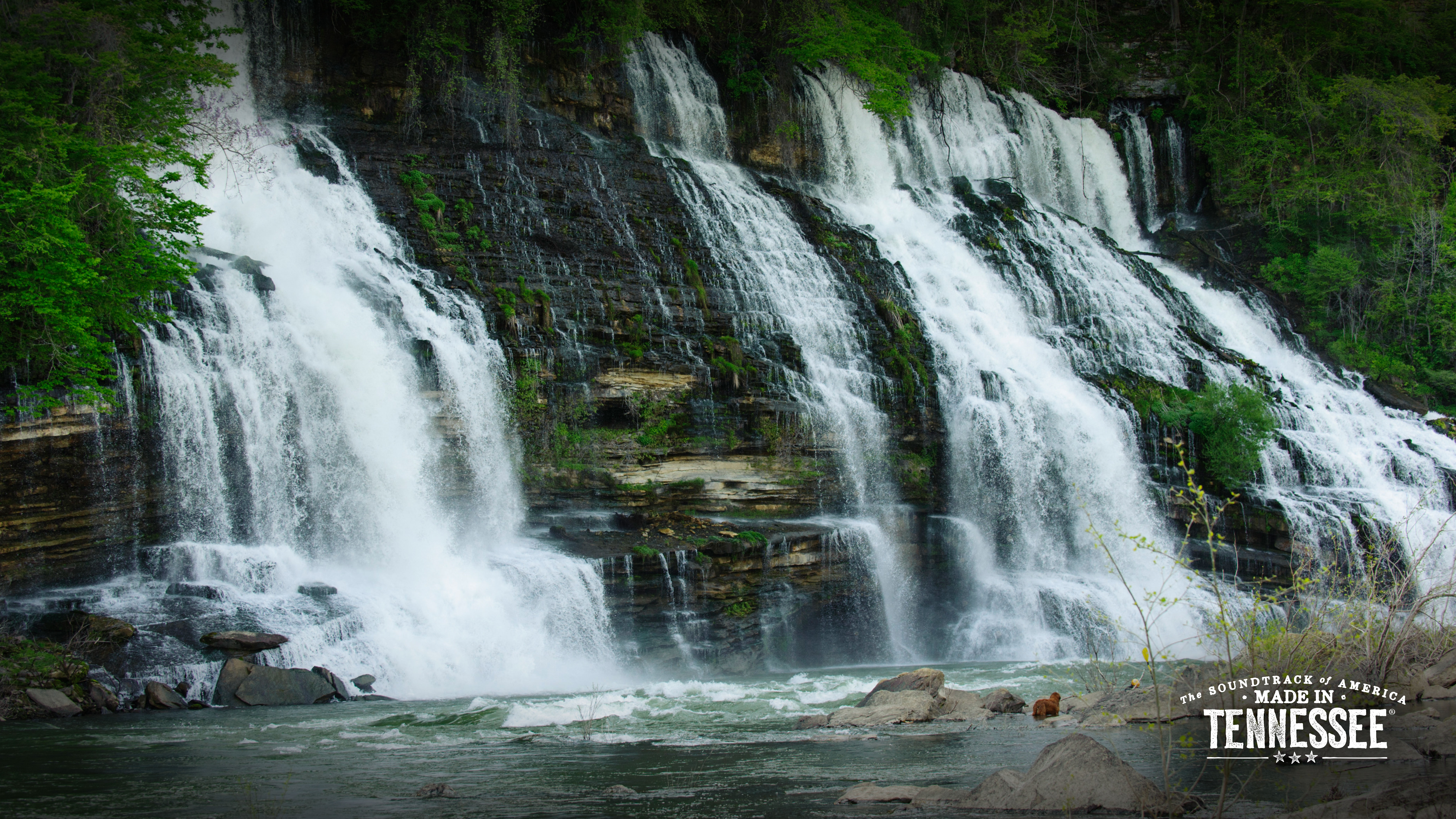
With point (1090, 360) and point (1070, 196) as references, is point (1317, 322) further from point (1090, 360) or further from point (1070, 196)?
point (1090, 360)

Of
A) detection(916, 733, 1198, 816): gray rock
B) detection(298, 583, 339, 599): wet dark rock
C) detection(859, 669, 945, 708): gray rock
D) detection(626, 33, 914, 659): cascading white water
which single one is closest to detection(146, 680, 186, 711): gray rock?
detection(298, 583, 339, 599): wet dark rock

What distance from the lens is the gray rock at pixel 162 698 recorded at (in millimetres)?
11664

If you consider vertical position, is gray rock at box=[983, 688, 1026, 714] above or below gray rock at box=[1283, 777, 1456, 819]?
below

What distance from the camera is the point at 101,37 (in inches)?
614

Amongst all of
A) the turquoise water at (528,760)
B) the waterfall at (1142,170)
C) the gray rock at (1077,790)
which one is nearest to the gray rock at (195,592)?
the turquoise water at (528,760)

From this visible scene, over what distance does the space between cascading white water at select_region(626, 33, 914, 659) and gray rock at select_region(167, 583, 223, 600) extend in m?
11.1

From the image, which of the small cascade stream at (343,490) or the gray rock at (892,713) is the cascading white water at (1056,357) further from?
the small cascade stream at (343,490)

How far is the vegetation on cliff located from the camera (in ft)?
44.5

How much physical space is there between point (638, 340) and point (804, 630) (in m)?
6.72

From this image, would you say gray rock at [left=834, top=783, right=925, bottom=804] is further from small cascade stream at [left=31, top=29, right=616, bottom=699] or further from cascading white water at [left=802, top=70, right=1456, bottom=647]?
small cascade stream at [left=31, top=29, right=616, bottom=699]

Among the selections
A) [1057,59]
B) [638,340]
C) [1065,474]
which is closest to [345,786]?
[638,340]

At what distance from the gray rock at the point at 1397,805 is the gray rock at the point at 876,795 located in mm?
2132

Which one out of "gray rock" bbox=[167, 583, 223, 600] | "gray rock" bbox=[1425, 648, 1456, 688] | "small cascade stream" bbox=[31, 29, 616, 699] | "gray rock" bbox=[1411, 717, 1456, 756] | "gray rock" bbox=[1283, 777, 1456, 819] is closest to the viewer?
"gray rock" bbox=[1283, 777, 1456, 819]

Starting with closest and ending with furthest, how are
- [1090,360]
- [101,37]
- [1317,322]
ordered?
[101,37], [1090,360], [1317,322]
